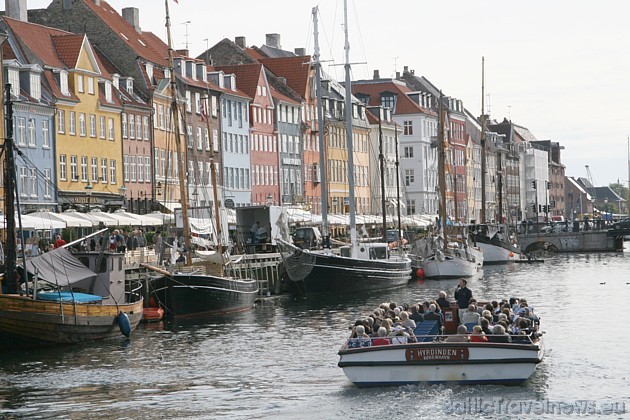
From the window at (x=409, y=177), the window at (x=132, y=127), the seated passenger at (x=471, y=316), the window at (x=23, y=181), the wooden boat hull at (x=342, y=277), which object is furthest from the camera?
the window at (x=409, y=177)

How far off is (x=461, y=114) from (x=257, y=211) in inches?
4090

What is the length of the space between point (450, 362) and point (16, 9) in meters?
60.8

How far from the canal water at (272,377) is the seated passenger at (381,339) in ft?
3.68

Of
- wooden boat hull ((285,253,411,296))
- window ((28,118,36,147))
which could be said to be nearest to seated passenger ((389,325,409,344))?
wooden boat hull ((285,253,411,296))

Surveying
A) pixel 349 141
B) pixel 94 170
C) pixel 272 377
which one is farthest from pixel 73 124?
pixel 272 377

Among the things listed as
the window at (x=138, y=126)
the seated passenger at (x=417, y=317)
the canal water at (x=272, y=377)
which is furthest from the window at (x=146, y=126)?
the seated passenger at (x=417, y=317)

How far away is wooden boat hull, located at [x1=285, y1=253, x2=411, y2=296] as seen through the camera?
71.0 m

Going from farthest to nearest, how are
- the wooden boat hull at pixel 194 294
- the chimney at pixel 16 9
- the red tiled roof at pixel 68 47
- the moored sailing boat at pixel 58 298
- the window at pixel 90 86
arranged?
the chimney at pixel 16 9 < the window at pixel 90 86 < the red tiled roof at pixel 68 47 < the wooden boat hull at pixel 194 294 < the moored sailing boat at pixel 58 298

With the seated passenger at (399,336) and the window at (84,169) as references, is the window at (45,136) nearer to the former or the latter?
the window at (84,169)

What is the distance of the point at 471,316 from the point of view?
1506 inches

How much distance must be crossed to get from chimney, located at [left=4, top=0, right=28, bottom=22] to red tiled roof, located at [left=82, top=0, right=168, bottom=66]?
22.7 ft

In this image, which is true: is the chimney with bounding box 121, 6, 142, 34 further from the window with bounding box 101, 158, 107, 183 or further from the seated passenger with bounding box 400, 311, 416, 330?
the seated passenger with bounding box 400, 311, 416, 330

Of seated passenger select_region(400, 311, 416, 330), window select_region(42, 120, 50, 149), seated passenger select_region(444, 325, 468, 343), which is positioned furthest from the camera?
window select_region(42, 120, 50, 149)

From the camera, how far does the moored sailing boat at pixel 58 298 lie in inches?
1777
